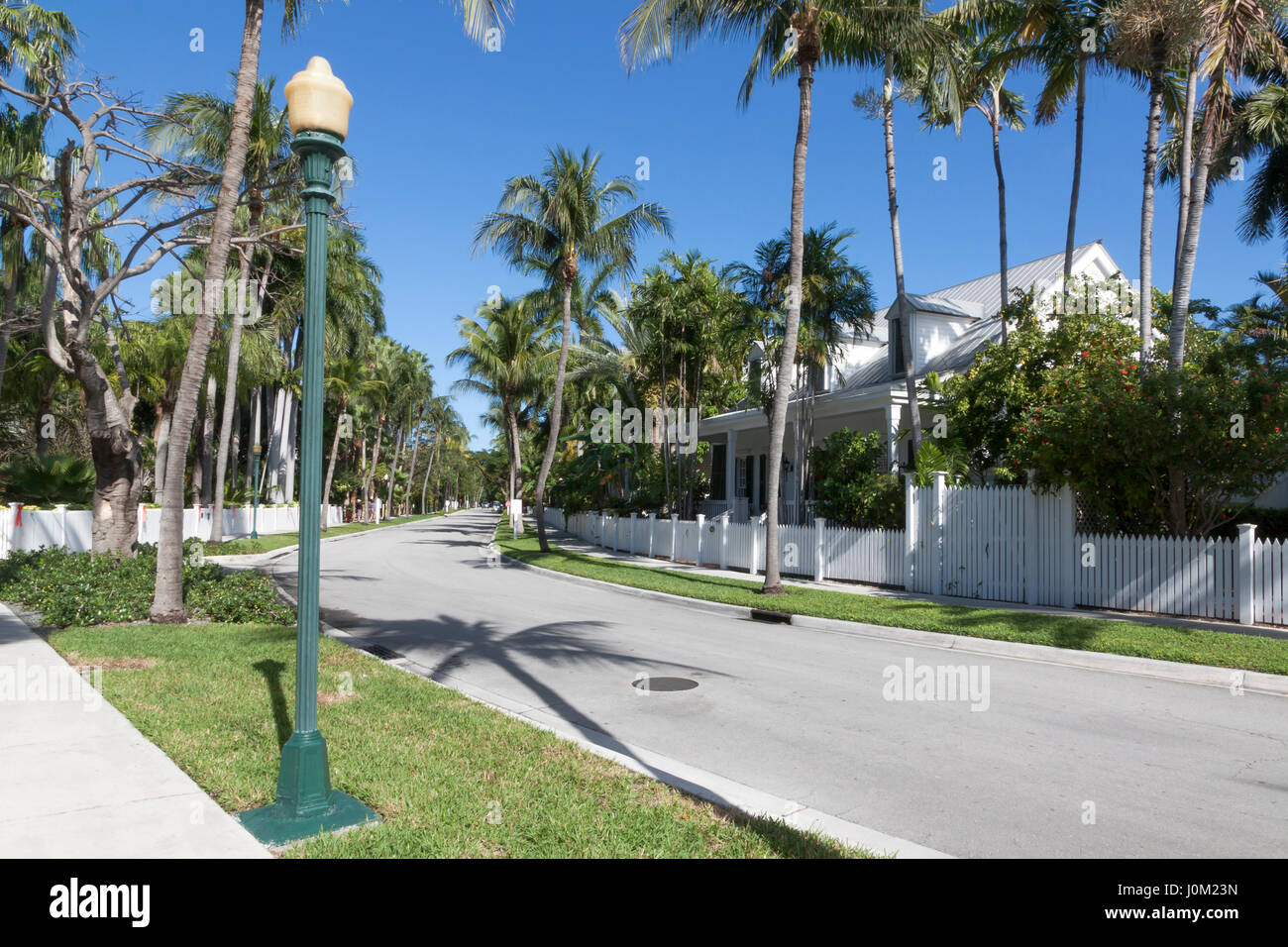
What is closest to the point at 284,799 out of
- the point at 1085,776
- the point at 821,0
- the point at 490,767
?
the point at 490,767

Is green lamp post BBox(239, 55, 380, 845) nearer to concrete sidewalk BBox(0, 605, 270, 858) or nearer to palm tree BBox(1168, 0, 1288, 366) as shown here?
concrete sidewalk BBox(0, 605, 270, 858)

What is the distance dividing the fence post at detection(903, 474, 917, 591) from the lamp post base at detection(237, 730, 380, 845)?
13.4 meters

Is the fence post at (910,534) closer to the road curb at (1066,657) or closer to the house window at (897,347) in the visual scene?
the road curb at (1066,657)

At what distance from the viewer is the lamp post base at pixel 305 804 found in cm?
431

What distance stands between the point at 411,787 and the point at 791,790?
96.1 inches

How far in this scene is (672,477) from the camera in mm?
30016

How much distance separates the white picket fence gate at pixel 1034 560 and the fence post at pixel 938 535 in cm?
2

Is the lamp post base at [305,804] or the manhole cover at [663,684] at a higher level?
the lamp post base at [305,804]

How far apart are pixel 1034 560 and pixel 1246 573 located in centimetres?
312

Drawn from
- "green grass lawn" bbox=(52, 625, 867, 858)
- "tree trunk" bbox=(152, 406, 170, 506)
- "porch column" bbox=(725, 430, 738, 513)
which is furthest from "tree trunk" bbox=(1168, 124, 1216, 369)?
"tree trunk" bbox=(152, 406, 170, 506)

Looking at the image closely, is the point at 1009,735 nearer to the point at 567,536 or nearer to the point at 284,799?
the point at 284,799

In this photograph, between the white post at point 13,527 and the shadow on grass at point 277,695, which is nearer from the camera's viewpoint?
the shadow on grass at point 277,695

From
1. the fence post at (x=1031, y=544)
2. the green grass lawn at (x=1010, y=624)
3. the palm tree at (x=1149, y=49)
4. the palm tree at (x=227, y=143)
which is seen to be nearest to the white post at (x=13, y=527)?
the palm tree at (x=227, y=143)

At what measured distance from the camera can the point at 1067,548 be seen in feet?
43.9
